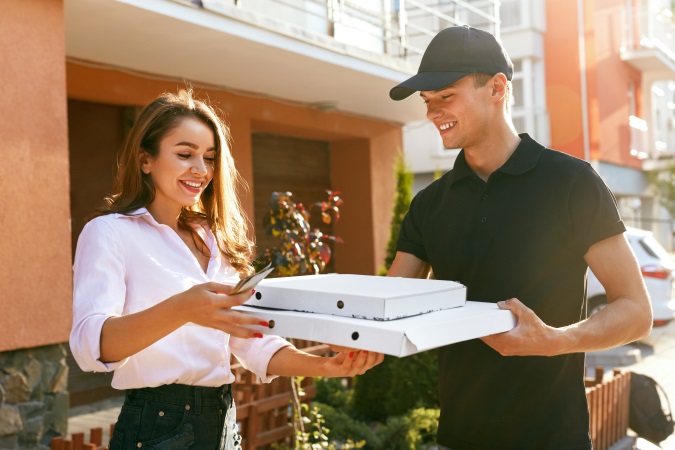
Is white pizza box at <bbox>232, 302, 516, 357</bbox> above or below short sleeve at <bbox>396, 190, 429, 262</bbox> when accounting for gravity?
below

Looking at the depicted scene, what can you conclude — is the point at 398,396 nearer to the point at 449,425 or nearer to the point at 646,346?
the point at 449,425

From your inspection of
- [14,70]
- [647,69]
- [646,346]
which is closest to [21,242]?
[14,70]

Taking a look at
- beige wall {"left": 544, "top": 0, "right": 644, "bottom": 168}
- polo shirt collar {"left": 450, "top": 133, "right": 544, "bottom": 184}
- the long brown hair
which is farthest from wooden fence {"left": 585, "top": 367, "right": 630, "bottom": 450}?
beige wall {"left": 544, "top": 0, "right": 644, "bottom": 168}

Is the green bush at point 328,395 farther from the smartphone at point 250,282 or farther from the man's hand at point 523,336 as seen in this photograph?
the smartphone at point 250,282

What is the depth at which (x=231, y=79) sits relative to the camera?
9305mm

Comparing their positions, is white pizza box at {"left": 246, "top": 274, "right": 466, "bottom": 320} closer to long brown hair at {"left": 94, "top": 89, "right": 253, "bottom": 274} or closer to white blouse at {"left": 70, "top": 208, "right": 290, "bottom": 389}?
white blouse at {"left": 70, "top": 208, "right": 290, "bottom": 389}

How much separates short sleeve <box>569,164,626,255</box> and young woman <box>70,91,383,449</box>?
27.9 inches

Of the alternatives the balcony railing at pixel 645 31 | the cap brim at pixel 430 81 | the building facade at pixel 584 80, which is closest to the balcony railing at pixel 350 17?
the cap brim at pixel 430 81

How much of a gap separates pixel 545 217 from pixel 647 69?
2655 cm

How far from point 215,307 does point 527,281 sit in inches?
40.2

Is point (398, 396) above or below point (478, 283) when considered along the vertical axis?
below

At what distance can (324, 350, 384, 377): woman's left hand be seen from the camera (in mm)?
2287

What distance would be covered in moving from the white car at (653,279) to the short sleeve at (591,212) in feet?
31.7

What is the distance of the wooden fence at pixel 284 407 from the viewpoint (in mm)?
5410
